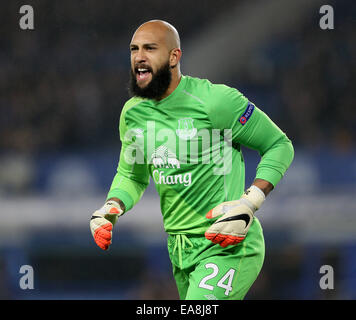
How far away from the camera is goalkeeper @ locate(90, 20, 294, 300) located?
3.79 meters

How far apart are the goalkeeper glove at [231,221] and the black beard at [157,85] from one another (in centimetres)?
77

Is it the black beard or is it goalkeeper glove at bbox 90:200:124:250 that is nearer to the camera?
goalkeeper glove at bbox 90:200:124:250

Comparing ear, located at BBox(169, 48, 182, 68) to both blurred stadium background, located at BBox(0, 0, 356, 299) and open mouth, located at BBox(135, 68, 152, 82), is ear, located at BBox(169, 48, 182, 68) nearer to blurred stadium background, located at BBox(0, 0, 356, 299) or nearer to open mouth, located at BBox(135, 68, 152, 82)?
open mouth, located at BBox(135, 68, 152, 82)

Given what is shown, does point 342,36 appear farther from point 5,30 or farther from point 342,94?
point 5,30

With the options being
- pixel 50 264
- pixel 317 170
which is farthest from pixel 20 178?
pixel 317 170

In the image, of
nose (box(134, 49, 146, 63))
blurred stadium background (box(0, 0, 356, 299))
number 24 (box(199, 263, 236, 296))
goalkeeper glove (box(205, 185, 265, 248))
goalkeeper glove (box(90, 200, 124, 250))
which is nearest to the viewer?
goalkeeper glove (box(205, 185, 265, 248))

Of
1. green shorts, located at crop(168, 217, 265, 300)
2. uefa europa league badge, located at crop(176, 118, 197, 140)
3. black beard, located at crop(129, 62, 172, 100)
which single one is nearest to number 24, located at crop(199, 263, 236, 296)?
green shorts, located at crop(168, 217, 265, 300)

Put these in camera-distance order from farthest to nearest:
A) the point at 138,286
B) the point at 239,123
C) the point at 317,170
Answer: the point at 138,286, the point at 317,170, the point at 239,123

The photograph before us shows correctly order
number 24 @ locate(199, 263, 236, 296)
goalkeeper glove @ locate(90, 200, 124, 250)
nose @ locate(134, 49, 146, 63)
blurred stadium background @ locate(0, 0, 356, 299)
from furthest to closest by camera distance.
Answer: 1. blurred stadium background @ locate(0, 0, 356, 299)
2. nose @ locate(134, 49, 146, 63)
3. goalkeeper glove @ locate(90, 200, 124, 250)
4. number 24 @ locate(199, 263, 236, 296)

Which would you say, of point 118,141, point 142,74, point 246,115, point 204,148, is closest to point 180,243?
point 204,148

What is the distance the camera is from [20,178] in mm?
8258

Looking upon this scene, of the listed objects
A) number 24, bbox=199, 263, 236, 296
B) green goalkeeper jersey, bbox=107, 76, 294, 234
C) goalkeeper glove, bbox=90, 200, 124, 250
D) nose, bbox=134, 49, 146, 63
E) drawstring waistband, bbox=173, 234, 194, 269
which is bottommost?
number 24, bbox=199, 263, 236, 296

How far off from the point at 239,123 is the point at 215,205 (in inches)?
18.8

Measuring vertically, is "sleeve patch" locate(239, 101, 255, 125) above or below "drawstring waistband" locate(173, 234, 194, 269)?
above
